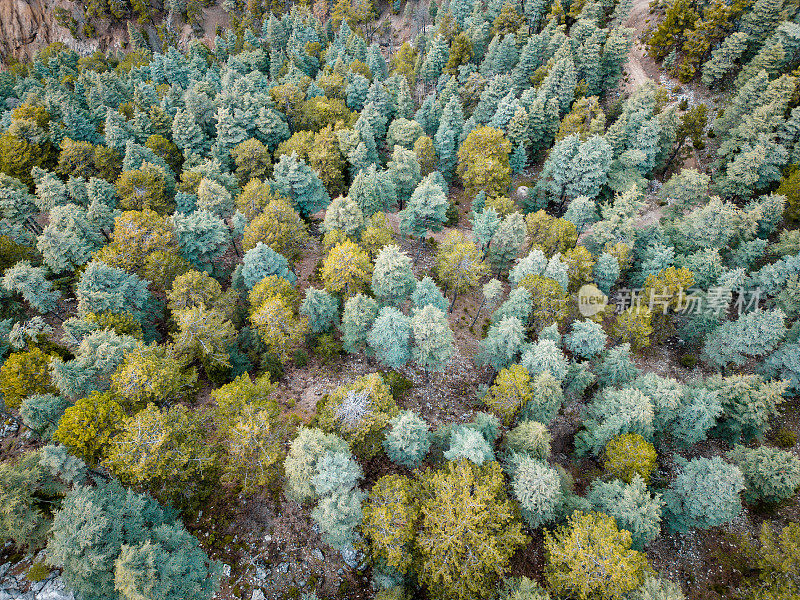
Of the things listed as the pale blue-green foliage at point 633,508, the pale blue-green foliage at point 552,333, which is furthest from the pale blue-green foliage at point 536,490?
the pale blue-green foliage at point 552,333

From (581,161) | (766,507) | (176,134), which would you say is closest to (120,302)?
(176,134)

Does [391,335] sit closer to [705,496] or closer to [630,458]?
[630,458]

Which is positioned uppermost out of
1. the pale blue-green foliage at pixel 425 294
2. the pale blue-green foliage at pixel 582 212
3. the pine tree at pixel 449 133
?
the pine tree at pixel 449 133

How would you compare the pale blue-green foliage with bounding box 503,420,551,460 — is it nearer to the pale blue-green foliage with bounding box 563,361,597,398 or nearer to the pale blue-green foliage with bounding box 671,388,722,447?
the pale blue-green foliage with bounding box 563,361,597,398

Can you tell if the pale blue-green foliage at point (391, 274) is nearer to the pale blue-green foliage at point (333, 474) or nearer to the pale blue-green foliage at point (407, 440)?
the pale blue-green foliage at point (407, 440)

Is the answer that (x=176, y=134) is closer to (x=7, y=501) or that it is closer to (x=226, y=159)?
(x=226, y=159)

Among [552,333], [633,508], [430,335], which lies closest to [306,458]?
[430,335]

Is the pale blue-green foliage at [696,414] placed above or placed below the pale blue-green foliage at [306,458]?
below
